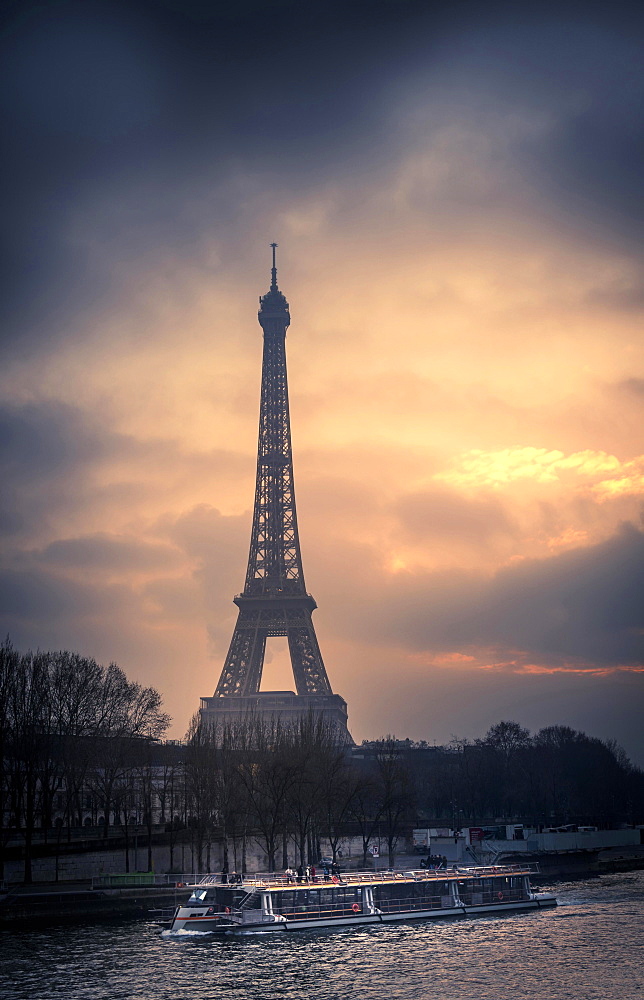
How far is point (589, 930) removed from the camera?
45.1 metres

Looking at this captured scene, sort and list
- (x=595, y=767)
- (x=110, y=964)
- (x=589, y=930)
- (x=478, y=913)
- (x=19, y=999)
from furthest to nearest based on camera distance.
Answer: (x=595, y=767) → (x=478, y=913) → (x=589, y=930) → (x=110, y=964) → (x=19, y=999)

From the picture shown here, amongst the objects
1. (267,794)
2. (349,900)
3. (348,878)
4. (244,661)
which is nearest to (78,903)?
(349,900)

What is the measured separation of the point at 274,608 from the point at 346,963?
272 feet

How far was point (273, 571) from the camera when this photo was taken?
12456 cm

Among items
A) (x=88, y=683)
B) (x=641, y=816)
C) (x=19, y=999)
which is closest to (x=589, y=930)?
(x=19, y=999)

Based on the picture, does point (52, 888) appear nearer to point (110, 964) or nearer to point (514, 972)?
point (110, 964)

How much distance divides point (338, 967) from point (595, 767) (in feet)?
312

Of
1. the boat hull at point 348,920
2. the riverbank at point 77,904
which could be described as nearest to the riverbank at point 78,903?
the riverbank at point 77,904

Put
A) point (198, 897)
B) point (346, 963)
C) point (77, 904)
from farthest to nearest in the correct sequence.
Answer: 1. point (77, 904)
2. point (198, 897)
3. point (346, 963)

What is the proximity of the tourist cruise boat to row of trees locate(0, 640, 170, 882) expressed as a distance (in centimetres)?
1301

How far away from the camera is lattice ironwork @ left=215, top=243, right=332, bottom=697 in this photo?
395 ft

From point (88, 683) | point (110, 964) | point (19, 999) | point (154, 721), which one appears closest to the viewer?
point (19, 999)

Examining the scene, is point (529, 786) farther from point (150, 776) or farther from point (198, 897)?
point (198, 897)

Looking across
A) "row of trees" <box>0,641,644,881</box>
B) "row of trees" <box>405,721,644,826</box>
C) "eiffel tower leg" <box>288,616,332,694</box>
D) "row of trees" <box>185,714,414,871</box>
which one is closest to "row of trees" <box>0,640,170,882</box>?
"row of trees" <box>0,641,644,881</box>
